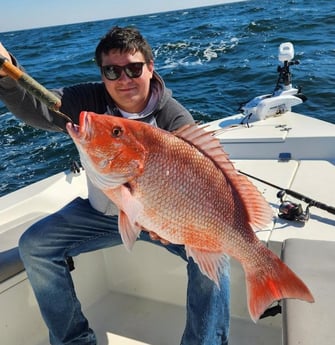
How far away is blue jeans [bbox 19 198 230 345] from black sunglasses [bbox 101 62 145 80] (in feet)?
2.37

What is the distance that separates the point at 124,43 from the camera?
89.2 inches

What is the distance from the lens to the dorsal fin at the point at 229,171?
1.65 meters

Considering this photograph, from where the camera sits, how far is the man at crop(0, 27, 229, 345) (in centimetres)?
214

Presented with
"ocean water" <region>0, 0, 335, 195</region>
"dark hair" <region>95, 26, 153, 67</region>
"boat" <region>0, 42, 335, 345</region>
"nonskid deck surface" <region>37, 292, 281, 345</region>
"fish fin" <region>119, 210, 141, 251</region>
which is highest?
"dark hair" <region>95, 26, 153, 67</region>

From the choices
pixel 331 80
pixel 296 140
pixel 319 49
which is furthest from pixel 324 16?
pixel 296 140

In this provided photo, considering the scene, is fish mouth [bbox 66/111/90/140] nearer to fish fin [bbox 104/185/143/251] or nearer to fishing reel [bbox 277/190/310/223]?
fish fin [bbox 104/185/143/251]

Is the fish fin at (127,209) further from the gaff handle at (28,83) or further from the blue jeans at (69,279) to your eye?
the blue jeans at (69,279)

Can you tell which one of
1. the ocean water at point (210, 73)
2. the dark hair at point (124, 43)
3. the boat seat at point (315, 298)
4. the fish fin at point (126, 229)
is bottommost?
the ocean water at point (210, 73)

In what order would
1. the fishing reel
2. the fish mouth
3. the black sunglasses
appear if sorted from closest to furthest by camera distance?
1. the fish mouth
2. the black sunglasses
3. the fishing reel

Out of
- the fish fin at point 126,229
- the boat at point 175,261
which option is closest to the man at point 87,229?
the boat at point 175,261

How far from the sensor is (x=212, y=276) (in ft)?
5.57

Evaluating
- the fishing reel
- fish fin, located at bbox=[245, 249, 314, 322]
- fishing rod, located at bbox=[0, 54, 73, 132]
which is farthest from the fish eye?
the fishing reel

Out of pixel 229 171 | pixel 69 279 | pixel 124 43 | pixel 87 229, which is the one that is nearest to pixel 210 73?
pixel 124 43

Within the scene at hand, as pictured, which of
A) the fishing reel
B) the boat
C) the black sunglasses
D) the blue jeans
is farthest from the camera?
the fishing reel
